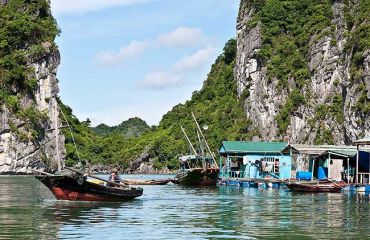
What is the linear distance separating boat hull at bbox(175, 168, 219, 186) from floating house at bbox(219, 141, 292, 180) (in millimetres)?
1041

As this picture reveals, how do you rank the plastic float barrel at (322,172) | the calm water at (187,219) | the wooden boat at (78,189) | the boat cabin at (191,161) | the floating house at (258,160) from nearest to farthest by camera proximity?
the calm water at (187,219) < the wooden boat at (78,189) < the plastic float barrel at (322,172) < the floating house at (258,160) < the boat cabin at (191,161)

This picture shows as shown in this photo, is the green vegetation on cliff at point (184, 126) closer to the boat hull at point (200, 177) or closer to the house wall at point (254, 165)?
the boat hull at point (200, 177)

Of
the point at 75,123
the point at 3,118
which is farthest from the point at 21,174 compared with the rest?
the point at 75,123

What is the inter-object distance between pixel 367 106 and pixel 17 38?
61.8 metres

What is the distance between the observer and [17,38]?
404 feet

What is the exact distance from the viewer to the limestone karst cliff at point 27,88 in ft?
371

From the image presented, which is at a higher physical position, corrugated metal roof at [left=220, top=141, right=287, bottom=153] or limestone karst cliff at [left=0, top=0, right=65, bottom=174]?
limestone karst cliff at [left=0, top=0, right=65, bottom=174]

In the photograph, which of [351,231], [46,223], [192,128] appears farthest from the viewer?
[192,128]

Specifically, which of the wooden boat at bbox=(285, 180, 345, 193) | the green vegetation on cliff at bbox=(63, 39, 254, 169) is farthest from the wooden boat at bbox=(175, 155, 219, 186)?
the green vegetation on cliff at bbox=(63, 39, 254, 169)

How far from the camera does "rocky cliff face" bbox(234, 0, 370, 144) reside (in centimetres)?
9044

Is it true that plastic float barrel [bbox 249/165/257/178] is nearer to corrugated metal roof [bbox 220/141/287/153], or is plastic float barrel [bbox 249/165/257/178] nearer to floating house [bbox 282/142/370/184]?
corrugated metal roof [bbox 220/141/287/153]

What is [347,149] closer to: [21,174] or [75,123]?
[21,174]

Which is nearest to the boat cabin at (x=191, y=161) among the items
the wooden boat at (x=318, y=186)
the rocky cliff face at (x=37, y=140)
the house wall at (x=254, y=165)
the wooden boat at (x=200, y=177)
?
the wooden boat at (x=200, y=177)

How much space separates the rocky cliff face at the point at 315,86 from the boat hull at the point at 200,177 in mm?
25102
